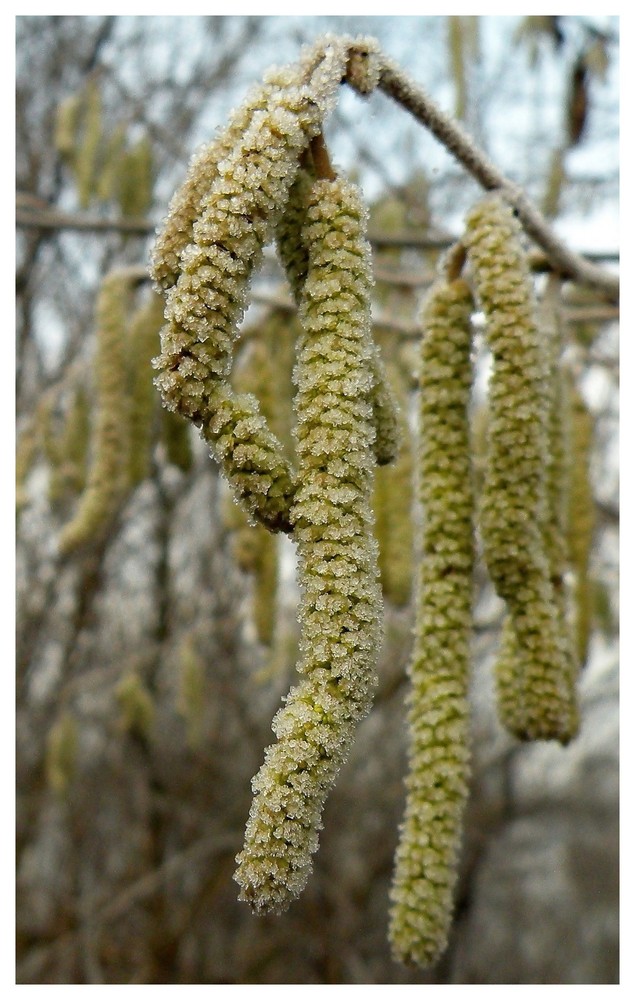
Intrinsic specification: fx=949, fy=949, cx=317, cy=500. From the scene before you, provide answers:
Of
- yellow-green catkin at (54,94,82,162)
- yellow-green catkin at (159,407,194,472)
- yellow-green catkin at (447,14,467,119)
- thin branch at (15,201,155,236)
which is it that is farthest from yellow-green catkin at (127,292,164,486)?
yellow-green catkin at (54,94,82,162)

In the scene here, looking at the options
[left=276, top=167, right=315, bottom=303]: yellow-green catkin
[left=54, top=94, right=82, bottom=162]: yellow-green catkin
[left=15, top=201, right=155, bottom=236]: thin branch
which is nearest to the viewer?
[left=276, top=167, right=315, bottom=303]: yellow-green catkin

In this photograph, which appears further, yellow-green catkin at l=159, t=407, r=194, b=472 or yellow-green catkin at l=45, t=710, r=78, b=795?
yellow-green catkin at l=45, t=710, r=78, b=795

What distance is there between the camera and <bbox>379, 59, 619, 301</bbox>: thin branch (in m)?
0.69

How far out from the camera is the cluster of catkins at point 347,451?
0.51 m

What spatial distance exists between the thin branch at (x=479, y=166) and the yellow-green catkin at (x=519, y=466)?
0.03m

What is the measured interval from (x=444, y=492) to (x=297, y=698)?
304 millimetres

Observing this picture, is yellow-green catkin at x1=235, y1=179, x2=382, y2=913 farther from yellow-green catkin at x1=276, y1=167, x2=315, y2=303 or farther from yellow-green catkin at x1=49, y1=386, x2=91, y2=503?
yellow-green catkin at x1=49, y1=386, x2=91, y2=503

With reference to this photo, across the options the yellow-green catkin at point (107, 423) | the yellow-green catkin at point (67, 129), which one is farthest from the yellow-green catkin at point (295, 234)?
the yellow-green catkin at point (67, 129)

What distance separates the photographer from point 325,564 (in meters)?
0.52

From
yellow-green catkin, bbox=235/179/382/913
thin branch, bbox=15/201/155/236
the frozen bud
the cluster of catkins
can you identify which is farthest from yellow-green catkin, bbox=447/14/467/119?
yellow-green catkin, bbox=235/179/382/913

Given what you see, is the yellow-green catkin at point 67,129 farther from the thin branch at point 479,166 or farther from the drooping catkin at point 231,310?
the drooping catkin at point 231,310

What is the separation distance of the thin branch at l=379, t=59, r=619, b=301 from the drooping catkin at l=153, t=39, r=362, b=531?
15cm

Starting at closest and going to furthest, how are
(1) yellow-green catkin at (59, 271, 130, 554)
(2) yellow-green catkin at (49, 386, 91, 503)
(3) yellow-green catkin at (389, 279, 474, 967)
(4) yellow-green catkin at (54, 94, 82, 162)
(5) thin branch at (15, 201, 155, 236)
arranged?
(3) yellow-green catkin at (389, 279, 474, 967) < (1) yellow-green catkin at (59, 271, 130, 554) < (5) thin branch at (15, 201, 155, 236) < (2) yellow-green catkin at (49, 386, 91, 503) < (4) yellow-green catkin at (54, 94, 82, 162)

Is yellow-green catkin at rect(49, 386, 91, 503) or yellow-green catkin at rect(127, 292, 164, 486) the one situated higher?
yellow-green catkin at rect(127, 292, 164, 486)
